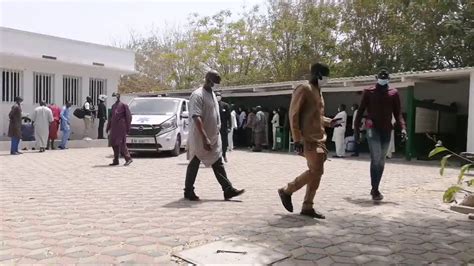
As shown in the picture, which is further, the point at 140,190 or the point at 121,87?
the point at 121,87

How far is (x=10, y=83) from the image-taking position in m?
18.3

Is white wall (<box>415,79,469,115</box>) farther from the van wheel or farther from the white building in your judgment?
the white building

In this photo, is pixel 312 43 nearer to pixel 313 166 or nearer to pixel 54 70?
pixel 54 70

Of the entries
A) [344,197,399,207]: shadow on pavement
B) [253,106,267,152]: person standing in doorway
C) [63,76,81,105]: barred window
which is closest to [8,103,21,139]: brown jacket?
[63,76,81,105]: barred window

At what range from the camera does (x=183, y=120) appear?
47.3ft

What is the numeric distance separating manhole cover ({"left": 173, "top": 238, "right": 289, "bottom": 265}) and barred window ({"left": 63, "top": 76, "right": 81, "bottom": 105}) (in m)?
17.4

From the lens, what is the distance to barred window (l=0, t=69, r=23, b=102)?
59.2ft

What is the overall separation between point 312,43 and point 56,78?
13.4 metres

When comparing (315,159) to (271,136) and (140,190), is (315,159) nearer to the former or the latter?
(140,190)

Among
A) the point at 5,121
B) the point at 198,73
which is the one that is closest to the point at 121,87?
the point at 198,73

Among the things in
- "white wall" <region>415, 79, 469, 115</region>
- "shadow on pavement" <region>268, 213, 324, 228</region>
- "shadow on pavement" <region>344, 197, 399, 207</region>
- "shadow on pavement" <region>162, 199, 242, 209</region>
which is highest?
"white wall" <region>415, 79, 469, 115</region>

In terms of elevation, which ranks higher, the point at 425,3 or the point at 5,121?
the point at 425,3

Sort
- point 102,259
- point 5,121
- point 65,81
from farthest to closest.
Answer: point 65,81
point 5,121
point 102,259

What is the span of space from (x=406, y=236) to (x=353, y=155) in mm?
10667
